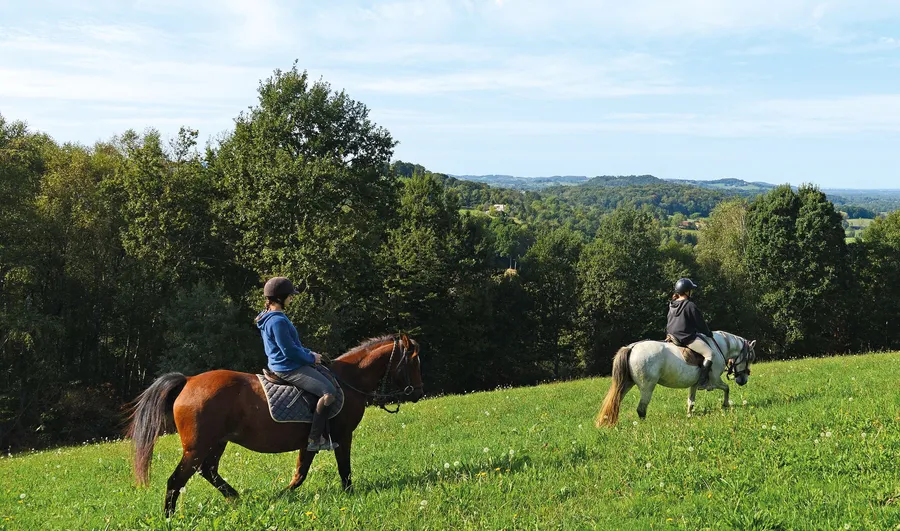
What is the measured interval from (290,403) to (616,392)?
703 cm

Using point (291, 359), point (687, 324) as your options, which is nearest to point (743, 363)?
point (687, 324)

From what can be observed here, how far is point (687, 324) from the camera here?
13258 mm

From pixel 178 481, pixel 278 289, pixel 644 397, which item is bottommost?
pixel 644 397

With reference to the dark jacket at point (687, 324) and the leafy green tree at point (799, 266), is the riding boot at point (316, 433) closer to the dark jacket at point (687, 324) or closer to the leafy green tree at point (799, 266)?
the dark jacket at point (687, 324)

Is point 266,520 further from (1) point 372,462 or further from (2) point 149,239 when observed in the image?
(2) point 149,239

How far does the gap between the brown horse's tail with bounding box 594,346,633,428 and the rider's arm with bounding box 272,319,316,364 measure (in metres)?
6.61

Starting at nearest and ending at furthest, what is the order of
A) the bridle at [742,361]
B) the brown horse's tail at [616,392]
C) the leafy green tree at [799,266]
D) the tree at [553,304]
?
1. the brown horse's tail at [616,392]
2. the bridle at [742,361]
3. the leafy green tree at [799,266]
4. the tree at [553,304]

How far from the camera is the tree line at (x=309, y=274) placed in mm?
31047

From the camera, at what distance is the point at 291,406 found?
858 cm

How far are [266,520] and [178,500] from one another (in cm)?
270

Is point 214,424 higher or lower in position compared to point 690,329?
lower

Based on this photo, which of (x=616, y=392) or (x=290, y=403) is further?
(x=616, y=392)

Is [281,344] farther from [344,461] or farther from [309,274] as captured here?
[309,274]

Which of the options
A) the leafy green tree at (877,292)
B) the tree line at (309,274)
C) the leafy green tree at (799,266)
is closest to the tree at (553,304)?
the tree line at (309,274)
